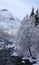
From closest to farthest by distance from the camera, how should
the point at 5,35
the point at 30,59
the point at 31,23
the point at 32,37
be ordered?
the point at 30,59, the point at 32,37, the point at 31,23, the point at 5,35

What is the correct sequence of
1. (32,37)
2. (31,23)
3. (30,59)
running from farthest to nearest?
(31,23) → (32,37) → (30,59)

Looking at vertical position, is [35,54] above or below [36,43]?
below

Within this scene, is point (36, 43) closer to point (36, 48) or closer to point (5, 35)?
point (36, 48)

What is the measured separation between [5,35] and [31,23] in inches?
2589

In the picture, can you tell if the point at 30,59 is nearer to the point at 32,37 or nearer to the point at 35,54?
the point at 35,54

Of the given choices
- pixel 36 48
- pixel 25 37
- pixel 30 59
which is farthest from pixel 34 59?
pixel 25 37

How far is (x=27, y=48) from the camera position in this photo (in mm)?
43406

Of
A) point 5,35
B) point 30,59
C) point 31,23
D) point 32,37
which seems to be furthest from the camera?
point 5,35

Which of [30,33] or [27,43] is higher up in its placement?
[30,33]

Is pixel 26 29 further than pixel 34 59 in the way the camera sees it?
Yes

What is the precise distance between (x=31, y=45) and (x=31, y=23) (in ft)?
24.6

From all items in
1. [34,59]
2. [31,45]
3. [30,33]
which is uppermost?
[30,33]

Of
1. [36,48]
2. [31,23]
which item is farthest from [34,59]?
[31,23]

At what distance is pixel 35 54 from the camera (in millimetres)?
42062
